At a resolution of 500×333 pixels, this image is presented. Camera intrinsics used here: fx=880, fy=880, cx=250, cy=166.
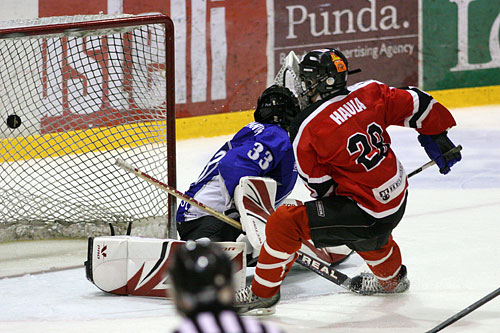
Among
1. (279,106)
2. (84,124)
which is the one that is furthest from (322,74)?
(84,124)

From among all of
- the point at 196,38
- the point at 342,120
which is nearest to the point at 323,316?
the point at 342,120

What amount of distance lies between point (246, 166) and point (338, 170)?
620mm

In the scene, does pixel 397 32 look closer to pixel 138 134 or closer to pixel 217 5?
pixel 217 5

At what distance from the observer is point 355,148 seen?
2.89m

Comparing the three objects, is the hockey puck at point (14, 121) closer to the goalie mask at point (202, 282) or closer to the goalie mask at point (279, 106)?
the goalie mask at point (279, 106)

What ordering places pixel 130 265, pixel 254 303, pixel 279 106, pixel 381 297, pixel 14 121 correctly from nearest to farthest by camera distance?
pixel 254 303, pixel 381 297, pixel 130 265, pixel 279 106, pixel 14 121

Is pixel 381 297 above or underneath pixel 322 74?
underneath

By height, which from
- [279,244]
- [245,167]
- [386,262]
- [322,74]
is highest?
[322,74]

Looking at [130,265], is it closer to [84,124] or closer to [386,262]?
[386,262]

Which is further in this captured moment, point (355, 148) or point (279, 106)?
point (279, 106)

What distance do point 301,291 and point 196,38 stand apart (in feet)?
11.2

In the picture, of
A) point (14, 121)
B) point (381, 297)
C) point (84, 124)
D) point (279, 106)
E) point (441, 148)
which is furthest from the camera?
point (84, 124)

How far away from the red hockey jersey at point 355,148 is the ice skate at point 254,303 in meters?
0.41

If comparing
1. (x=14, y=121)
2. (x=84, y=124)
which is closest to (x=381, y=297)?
(x=14, y=121)
